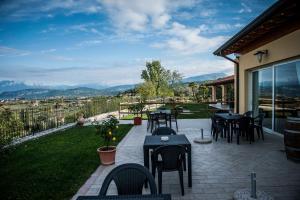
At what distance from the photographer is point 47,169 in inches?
179

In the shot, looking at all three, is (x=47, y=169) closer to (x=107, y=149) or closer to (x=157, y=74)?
(x=107, y=149)

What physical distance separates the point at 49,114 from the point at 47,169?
5955 millimetres

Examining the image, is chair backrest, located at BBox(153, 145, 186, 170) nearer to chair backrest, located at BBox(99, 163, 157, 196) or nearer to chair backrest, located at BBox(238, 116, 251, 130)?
chair backrest, located at BBox(99, 163, 157, 196)

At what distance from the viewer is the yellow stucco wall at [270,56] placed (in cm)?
574

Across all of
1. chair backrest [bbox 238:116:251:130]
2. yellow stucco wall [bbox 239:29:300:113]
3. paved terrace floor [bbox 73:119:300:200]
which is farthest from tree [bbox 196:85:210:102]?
paved terrace floor [bbox 73:119:300:200]

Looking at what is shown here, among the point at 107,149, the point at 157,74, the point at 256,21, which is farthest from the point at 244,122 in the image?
the point at 157,74

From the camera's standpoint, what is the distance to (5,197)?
3322 millimetres

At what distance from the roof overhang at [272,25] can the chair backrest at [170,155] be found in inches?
138

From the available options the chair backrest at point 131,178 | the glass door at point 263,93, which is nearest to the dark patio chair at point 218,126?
the glass door at point 263,93

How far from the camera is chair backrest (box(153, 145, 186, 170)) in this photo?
122 inches

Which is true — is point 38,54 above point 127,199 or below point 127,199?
above

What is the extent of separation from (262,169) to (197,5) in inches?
303

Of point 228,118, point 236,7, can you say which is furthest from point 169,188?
point 236,7

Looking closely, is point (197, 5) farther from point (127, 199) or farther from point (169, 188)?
point (127, 199)
